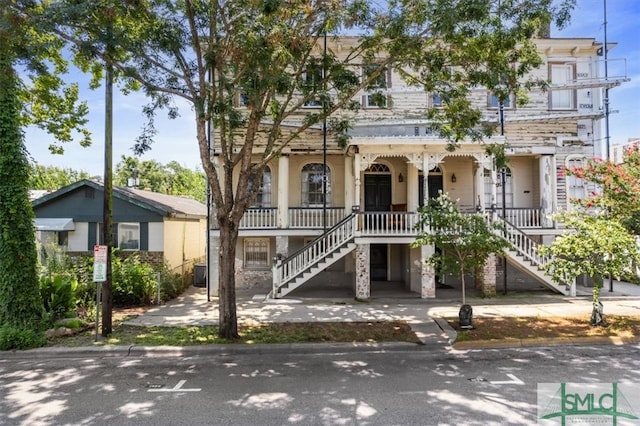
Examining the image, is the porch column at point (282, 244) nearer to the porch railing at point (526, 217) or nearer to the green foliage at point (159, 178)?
the porch railing at point (526, 217)

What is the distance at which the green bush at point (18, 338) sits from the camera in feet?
27.3

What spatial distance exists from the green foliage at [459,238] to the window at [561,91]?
9.63m

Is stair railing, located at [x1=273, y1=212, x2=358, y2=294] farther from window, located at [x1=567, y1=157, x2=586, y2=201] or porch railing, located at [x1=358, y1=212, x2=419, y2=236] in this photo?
window, located at [x1=567, y1=157, x2=586, y2=201]

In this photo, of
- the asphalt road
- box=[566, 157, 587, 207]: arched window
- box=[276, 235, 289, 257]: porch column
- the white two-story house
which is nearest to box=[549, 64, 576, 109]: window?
A: the white two-story house

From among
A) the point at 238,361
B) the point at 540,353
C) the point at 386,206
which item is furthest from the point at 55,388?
the point at 386,206

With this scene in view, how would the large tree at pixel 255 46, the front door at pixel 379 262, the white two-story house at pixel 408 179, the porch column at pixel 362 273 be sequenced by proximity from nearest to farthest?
the large tree at pixel 255 46, the porch column at pixel 362 273, the white two-story house at pixel 408 179, the front door at pixel 379 262

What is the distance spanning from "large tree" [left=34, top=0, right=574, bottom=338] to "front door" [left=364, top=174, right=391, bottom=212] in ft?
22.8

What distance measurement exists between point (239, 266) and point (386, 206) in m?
6.53

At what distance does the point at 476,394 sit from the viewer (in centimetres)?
607

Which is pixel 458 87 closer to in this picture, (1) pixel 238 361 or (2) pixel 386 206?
(2) pixel 386 206

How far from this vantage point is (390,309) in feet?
40.1

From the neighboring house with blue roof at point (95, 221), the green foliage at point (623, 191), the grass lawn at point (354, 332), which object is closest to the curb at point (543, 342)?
the grass lawn at point (354, 332)

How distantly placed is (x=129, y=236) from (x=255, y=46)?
34.7ft

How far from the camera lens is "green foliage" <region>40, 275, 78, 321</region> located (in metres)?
10.2
